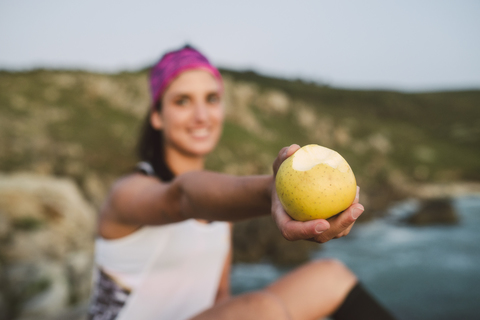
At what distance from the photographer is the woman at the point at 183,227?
191 cm

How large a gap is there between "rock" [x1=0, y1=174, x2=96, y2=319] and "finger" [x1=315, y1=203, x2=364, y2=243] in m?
5.07

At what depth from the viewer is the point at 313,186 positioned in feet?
4.85

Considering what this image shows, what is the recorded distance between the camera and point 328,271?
2984 mm

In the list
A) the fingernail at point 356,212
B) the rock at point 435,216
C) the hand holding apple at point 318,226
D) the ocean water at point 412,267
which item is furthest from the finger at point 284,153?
the rock at point 435,216

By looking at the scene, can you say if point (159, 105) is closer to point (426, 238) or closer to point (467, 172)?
point (426, 238)

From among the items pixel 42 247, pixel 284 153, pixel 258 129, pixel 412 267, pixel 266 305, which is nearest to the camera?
pixel 284 153

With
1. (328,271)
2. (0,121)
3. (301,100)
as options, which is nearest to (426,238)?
(328,271)

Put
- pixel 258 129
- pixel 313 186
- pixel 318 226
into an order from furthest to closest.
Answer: pixel 258 129, pixel 313 186, pixel 318 226

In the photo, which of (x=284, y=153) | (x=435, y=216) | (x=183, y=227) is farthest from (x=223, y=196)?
(x=435, y=216)

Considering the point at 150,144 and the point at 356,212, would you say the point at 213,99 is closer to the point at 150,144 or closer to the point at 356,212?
the point at 150,144

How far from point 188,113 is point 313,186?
1.90 meters

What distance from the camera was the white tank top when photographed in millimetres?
2645

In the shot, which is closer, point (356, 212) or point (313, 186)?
point (356, 212)

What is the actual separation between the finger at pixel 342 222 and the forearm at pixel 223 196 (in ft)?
1.23
